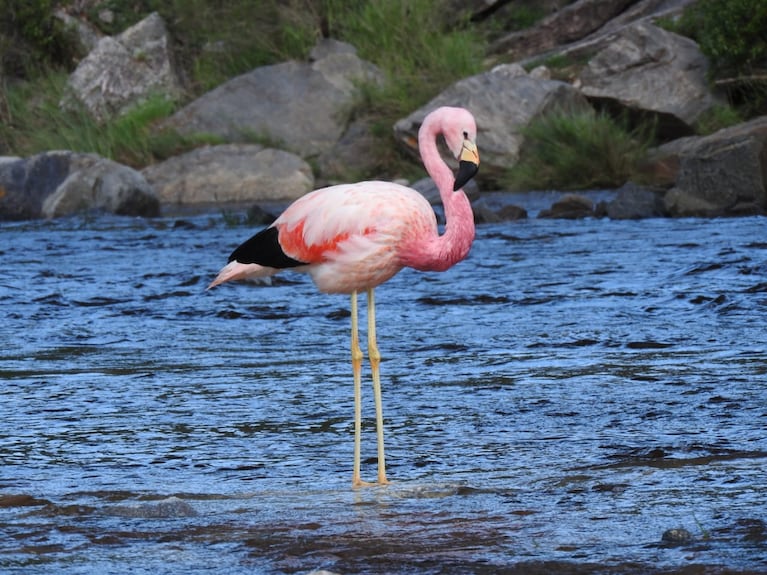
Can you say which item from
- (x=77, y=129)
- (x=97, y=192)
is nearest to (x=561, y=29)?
(x=77, y=129)

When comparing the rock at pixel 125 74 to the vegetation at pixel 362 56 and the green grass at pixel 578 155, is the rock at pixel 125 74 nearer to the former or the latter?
the vegetation at pixel 362 56

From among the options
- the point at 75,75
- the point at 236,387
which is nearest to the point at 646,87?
the point at 75,75

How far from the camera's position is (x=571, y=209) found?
16000 mm

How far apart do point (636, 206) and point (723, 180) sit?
0.95m

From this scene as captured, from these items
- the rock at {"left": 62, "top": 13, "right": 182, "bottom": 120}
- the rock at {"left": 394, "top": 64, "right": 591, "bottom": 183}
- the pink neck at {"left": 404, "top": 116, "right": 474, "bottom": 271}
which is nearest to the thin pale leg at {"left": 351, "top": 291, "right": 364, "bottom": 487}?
the pink neck at {"left": 404, "top": 116, "right": 474, "bottom": 271}

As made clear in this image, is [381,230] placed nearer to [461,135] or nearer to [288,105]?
[461,135]

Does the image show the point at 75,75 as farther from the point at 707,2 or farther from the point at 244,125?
the point at 707,2

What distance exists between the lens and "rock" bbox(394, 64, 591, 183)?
19.9 m

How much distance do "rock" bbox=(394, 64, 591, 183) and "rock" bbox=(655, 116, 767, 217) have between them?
4.74m

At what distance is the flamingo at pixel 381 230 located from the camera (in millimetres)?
5176

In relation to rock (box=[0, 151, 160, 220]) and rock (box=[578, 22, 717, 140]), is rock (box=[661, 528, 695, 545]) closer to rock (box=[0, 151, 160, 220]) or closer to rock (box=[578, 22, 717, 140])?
rock (box=[0, 151, 160, 220])

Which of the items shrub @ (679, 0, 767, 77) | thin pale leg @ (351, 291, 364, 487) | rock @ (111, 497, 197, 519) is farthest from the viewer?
shrub @ (679, 0, 767, 77)

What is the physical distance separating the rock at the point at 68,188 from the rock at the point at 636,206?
20.7ft

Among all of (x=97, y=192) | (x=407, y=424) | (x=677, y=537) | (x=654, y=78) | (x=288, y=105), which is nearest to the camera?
(x=677, y=537)
